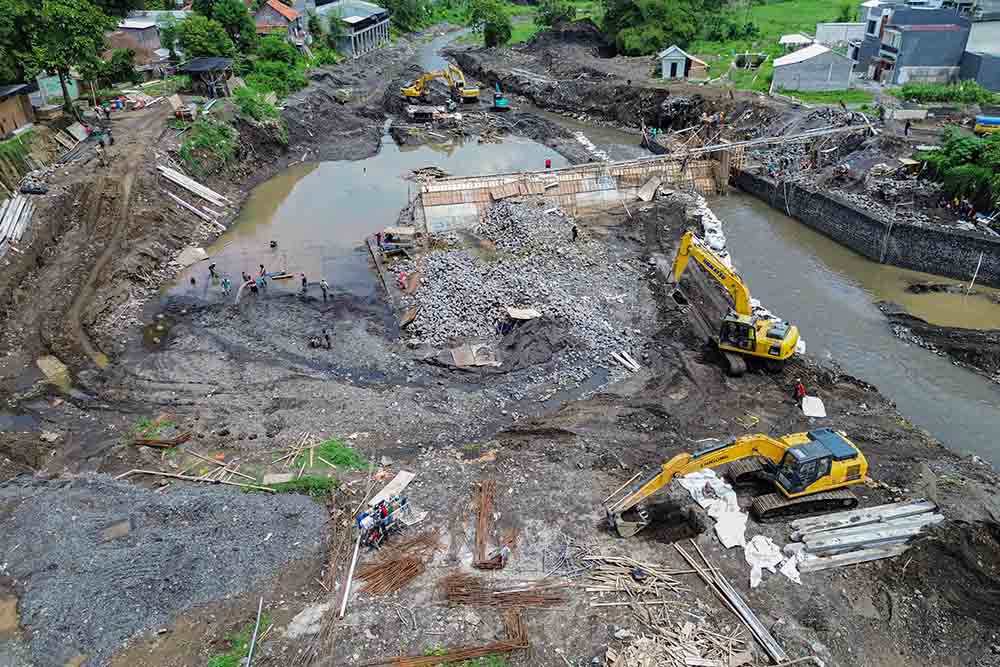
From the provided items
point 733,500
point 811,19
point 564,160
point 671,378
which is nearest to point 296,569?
point 733,500

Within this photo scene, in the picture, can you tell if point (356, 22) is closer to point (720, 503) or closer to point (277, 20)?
point (277, 20)

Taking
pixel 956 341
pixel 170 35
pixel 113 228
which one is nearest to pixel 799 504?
pixel 956 341

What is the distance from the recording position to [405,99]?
60.9 metres

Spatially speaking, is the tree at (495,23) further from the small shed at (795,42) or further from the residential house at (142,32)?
the residential house at (142,32)

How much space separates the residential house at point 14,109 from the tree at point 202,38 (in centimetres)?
1804


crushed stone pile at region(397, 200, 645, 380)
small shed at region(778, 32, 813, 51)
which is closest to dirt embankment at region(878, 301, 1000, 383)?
crushed stone pile at region(397, 200, 645, 380)

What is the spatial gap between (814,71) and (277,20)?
181 feet

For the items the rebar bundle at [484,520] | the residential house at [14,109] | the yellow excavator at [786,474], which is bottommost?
the rebar bundle at [484,520]

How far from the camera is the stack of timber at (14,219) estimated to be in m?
28.9

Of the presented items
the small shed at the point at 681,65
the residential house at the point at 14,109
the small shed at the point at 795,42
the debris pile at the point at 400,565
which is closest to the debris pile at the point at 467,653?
the debris pile at the point at 400,565

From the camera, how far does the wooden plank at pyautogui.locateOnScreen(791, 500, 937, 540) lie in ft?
52.7

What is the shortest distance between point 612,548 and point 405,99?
5415 centimetres

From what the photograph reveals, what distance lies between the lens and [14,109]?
35.0m

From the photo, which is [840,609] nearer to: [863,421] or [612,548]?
[612,548]
